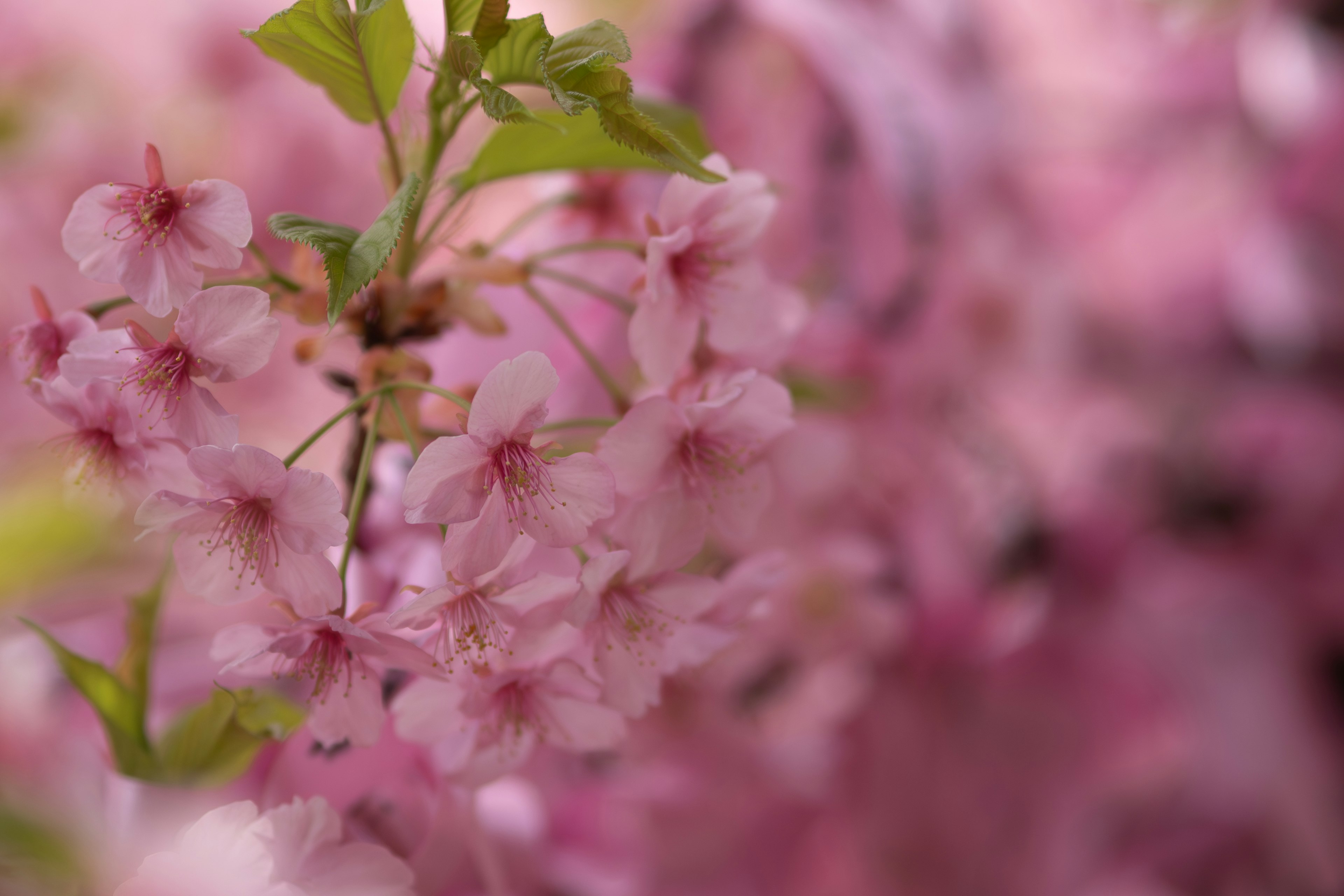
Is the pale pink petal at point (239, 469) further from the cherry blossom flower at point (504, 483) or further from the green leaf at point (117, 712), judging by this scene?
the green leaf at point (117, 712)

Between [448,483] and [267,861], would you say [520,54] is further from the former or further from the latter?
[267,861]

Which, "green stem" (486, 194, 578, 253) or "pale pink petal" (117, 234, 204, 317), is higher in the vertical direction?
"pale pink petal" (117, 234, 204, 317)

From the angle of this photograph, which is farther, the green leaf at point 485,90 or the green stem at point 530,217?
the green stem at point 530,217

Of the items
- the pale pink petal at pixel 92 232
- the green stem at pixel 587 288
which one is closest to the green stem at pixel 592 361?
the green stem at pixel 587 288

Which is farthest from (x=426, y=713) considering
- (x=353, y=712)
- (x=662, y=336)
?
(x=662, y=336)

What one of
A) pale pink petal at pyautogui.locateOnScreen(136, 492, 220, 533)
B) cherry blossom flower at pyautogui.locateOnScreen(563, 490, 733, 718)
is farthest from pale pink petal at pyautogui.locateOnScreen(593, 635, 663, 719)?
pale pink petal at pyautogui.locateOnScreen(136, 492, 220, 533)

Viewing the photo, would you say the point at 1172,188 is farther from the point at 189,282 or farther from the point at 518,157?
the point at 189,282

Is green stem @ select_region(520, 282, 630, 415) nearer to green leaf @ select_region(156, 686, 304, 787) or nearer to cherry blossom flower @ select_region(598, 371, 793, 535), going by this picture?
cherry blossom flower @ select_region(598, 371, 793, 535)
